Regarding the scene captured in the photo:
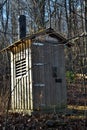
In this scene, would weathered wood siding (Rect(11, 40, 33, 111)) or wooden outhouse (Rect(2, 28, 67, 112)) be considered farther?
weathered wood siding (Rect(11, 40, 33, 111))

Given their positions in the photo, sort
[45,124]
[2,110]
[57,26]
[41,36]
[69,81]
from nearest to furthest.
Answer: [45,124], [2,110], [41,36], [69,81], [57,26]

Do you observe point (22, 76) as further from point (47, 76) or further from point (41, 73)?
point (47, 76)

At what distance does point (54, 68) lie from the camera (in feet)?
38.3

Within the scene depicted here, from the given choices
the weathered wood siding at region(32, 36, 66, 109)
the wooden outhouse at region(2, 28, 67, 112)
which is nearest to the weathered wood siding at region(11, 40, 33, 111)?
the wooden outhouse at region(2, 28, 67, 112)

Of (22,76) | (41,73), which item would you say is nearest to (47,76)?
(41,73)

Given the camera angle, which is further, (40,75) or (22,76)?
(22,76)

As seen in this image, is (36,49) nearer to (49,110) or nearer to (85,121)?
(49,110)

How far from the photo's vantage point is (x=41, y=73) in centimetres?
1135

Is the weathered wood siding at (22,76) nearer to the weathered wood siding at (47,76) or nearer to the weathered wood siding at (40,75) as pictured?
the weathered wood siding at (40,75)

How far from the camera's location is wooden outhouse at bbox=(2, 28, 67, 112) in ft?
36.7

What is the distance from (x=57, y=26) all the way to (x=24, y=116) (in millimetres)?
15820

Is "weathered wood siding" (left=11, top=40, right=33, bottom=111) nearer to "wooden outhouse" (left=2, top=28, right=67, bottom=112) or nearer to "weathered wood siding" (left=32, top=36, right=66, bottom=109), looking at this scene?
"wooden outhouse" (left=2, top=28, right=67, bottom=112)

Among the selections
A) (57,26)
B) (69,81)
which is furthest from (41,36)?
(57,26)

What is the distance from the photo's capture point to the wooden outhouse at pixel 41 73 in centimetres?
1120
